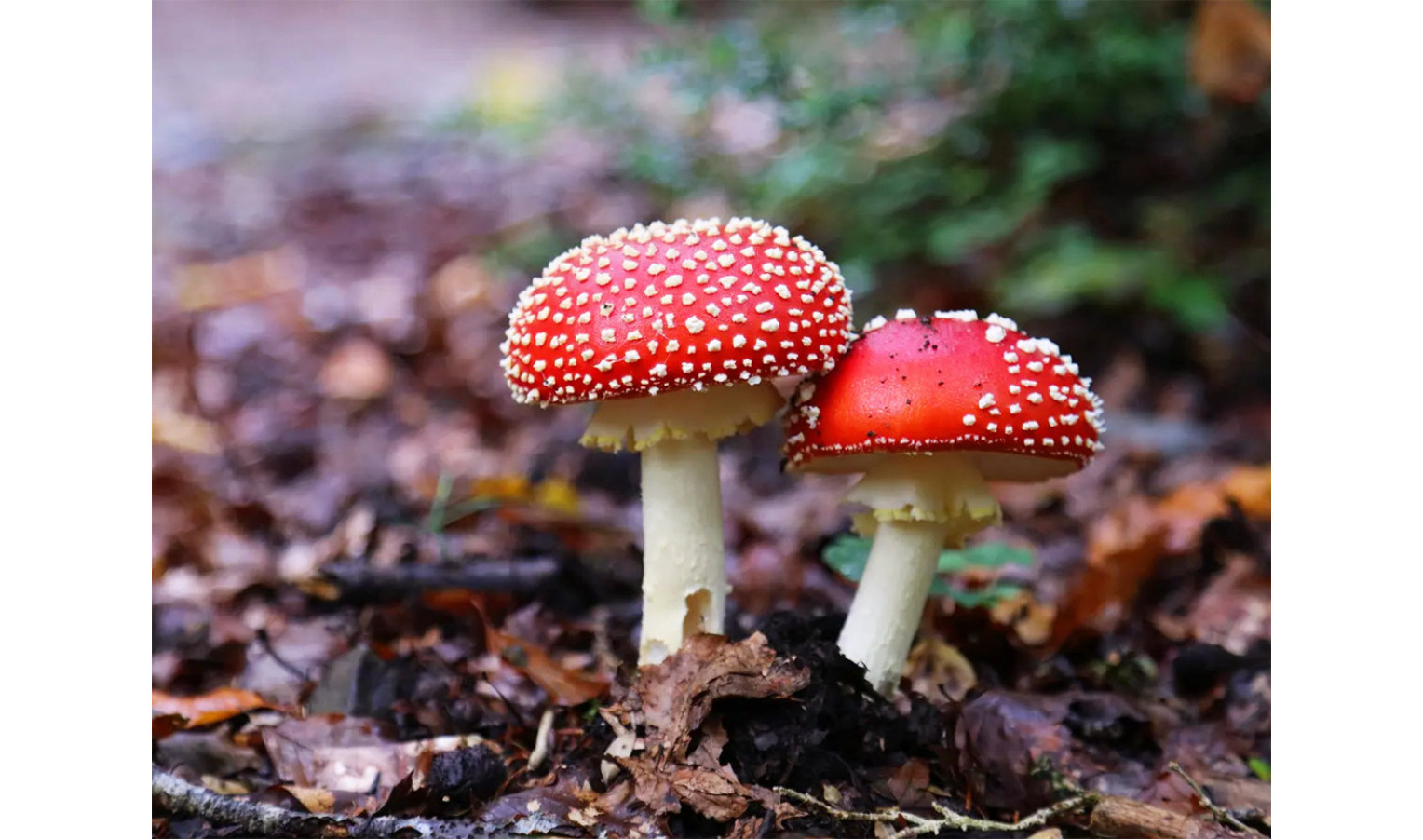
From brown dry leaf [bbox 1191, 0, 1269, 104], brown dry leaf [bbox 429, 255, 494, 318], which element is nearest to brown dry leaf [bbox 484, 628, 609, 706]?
brown dry leaf [bbox 1191, 0, 1269, 104]

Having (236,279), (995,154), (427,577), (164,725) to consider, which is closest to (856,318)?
(995,154)

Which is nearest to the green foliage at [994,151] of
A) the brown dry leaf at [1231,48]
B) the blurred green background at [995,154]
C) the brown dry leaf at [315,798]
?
the blurred green background at [995,154]

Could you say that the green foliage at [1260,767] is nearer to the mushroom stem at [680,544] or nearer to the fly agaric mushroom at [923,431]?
the fly agaric mushroom at [923,431]

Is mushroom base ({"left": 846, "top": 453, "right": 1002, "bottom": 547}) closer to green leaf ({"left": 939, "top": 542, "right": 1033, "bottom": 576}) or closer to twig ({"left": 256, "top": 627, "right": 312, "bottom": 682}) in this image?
green leaf ({"left": 939, "top": 542, "right": 1033, "bottom": 576})

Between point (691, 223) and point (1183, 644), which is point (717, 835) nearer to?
point (691, 223)

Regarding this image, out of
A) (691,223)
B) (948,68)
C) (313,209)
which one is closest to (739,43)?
(948,68)

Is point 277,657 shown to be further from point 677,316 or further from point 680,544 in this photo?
point 677,316

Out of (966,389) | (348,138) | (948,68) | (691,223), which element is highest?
(348,138)
